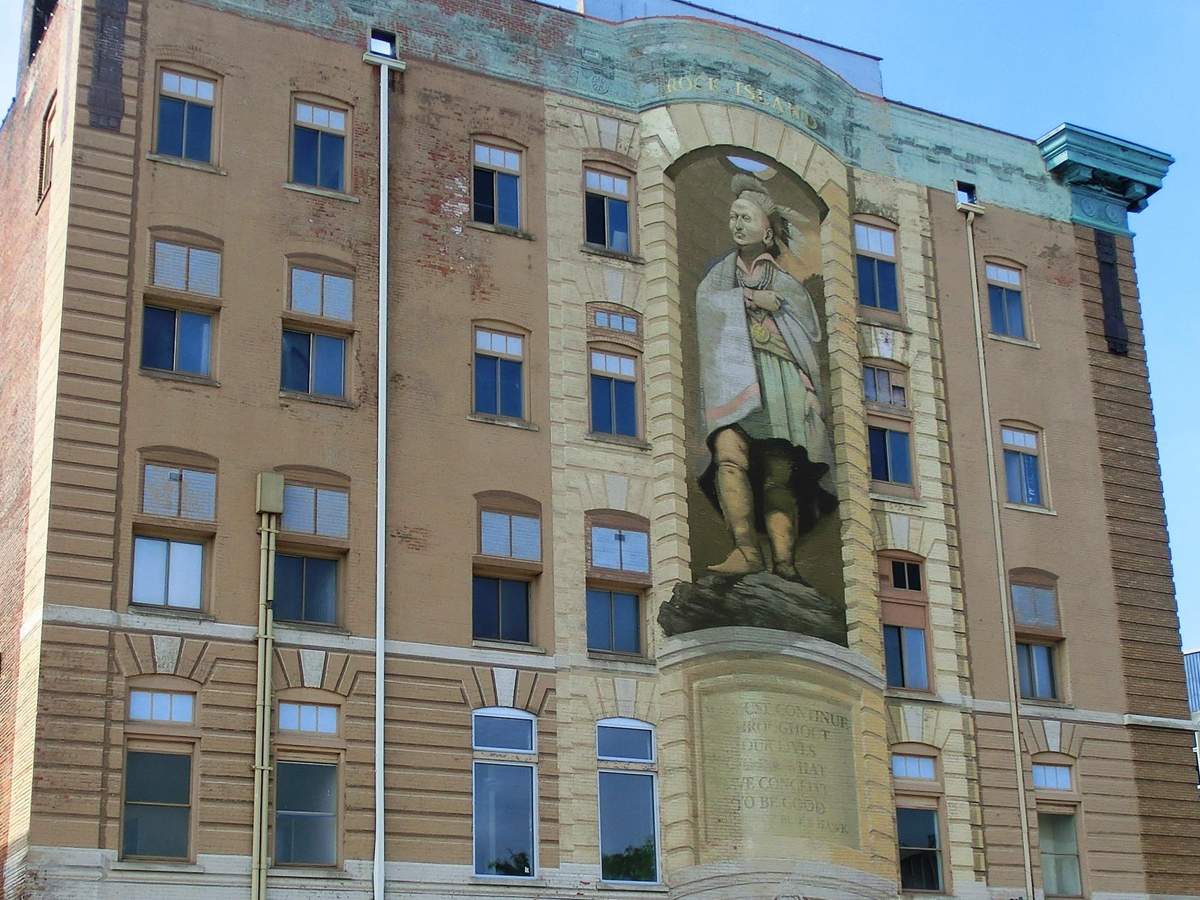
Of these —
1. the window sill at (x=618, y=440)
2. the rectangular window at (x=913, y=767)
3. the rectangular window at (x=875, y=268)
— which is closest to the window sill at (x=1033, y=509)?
the rectangular window at (x=875, y=268)

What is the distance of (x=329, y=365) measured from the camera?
37.0 meters

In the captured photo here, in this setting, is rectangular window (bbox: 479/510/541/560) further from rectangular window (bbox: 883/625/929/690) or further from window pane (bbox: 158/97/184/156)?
window pane (bbox: 158/97/184/156)

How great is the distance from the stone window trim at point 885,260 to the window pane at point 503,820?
1406cm

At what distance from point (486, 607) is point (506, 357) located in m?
5.16

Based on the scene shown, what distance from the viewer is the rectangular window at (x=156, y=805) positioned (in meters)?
32.1

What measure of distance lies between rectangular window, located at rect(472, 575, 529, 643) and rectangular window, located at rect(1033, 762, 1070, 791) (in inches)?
484

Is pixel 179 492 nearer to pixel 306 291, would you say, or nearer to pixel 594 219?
pixel 306 291

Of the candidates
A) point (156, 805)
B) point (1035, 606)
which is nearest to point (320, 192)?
point (156, 805)

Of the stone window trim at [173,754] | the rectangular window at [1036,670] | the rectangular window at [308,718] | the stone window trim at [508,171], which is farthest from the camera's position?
the rectangular window at [1036,670]

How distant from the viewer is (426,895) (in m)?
34.0

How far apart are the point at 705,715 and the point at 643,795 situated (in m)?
1.98

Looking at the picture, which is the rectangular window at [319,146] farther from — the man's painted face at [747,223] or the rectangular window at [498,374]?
the man's painted face at [747,223]

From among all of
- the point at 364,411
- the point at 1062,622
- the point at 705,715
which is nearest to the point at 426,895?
the point at 705,715

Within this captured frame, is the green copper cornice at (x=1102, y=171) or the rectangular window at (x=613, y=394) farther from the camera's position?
the green copper cornice at (x=1102, y=171)
